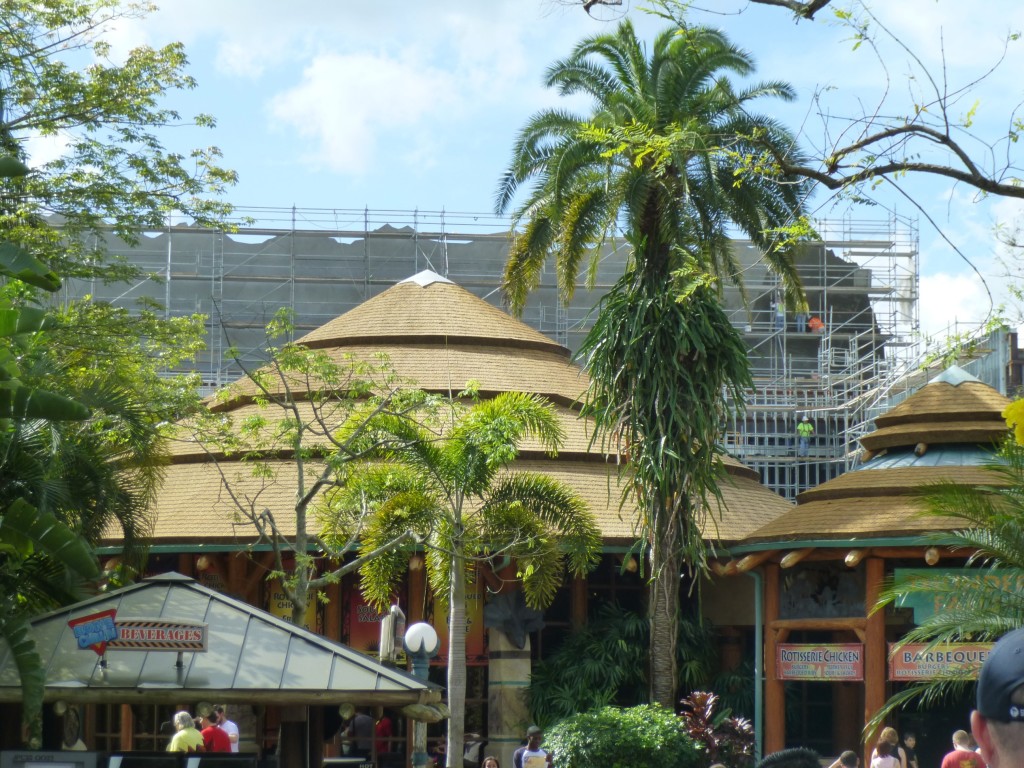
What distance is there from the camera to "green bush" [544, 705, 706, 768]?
20.4 meters

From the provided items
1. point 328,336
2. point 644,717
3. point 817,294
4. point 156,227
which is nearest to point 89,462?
point 156,227

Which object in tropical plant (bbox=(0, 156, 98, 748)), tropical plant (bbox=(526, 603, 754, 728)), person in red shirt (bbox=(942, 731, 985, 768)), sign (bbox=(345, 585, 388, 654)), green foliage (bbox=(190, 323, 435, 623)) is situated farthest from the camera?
sign (bbox=(345, 585, 388, 654))

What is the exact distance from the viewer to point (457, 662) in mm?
20094

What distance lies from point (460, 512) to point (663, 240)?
18.6 ft

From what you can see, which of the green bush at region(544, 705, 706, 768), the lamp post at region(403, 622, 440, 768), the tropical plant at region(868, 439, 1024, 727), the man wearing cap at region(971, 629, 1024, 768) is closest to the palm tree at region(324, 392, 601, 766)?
the green bush at region(544, 705, 706, 768)

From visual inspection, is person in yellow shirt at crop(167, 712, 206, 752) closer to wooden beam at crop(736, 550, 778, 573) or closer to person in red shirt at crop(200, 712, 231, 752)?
person in red shirt at crop(200, 712, 231, 752)

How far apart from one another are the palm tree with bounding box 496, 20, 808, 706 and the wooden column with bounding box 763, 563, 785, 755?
7.36 feet

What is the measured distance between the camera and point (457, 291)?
31.7 meters

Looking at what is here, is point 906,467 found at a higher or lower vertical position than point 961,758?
higher

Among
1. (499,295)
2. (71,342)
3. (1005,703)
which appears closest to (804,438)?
(499,295)

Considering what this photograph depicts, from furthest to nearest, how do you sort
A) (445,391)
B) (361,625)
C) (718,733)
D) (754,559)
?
(445,391) → (361,625) → (754,559) → (718,733)

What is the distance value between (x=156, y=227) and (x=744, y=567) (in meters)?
11.3

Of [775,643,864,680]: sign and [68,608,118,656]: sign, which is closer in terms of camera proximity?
[68,608,118,656]: sign

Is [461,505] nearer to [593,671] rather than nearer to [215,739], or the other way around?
[593,671]
